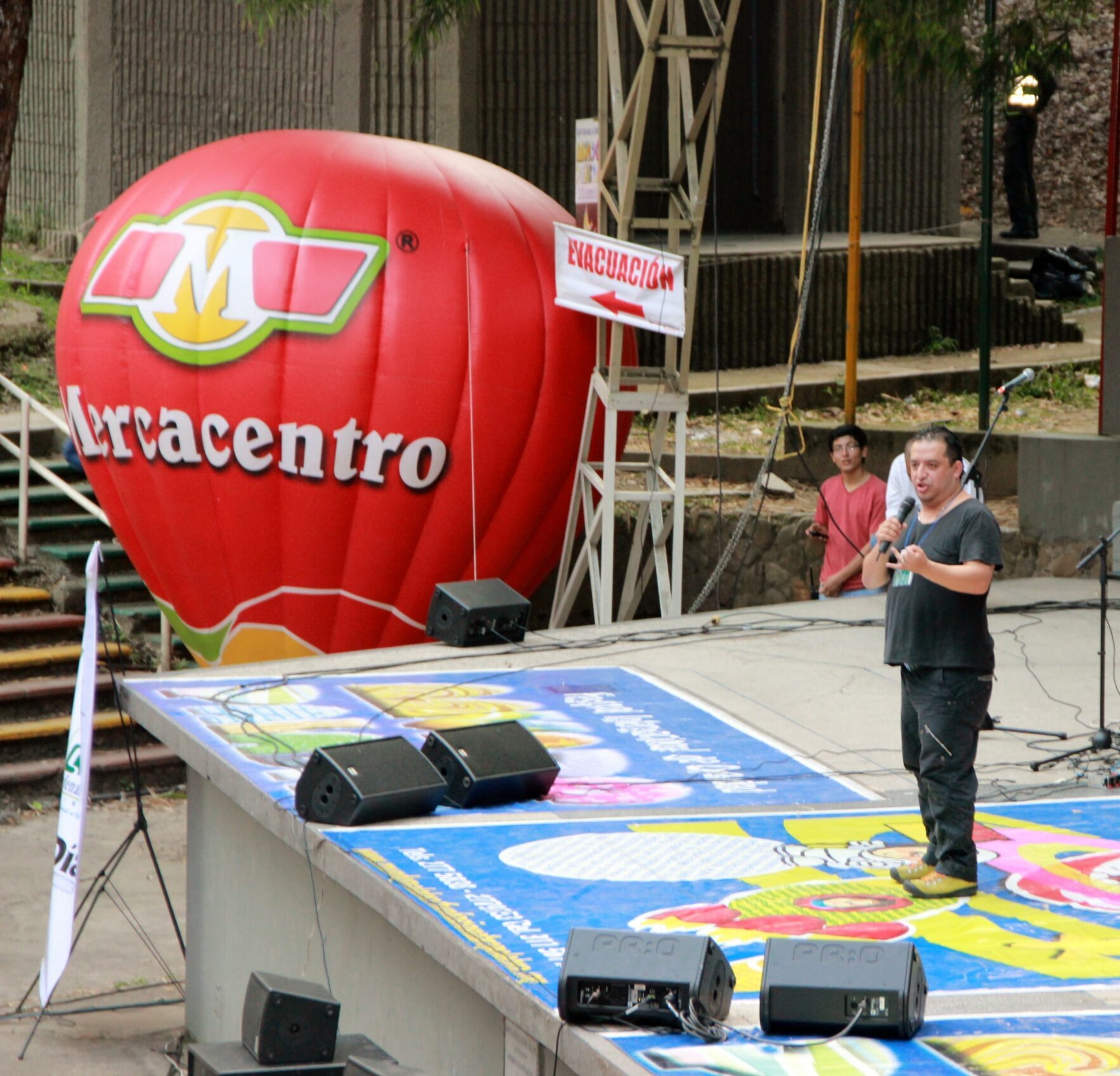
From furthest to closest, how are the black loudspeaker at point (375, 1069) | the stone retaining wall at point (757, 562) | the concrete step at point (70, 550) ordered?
the concrete step at point (70, 550)
the stone retaining wall at point (757, 562)
the black loudspeaker at point (375, 1069)

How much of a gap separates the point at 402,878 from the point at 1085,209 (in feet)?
68.3

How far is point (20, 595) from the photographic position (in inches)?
520

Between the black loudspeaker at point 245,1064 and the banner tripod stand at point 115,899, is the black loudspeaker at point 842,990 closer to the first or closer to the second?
the black loudspeaker at point 245,1064

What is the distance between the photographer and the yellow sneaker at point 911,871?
5.70 meters

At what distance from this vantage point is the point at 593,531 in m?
10.8

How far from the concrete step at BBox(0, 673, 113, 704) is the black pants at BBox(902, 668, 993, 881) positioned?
783 cm

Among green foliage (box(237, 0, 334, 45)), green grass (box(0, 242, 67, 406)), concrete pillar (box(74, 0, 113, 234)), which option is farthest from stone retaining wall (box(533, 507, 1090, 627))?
concrete pillar (box(74, 0, 113, 234))

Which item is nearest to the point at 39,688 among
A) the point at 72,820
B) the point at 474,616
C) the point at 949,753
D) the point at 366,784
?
the point at 474,616

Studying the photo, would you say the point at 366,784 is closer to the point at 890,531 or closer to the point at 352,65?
the point at 890,531

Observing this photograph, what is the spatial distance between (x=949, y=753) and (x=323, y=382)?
19.9 ft

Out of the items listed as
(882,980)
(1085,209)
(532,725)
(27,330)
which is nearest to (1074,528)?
(532,725)

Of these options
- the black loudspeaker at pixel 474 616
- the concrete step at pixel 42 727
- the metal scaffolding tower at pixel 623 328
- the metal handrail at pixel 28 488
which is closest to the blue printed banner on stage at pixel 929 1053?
the black loudspeaker at pixel 474 616

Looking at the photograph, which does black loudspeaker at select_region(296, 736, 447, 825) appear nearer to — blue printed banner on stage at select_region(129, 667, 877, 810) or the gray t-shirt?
blue printed banner on stage at select_region(129, 667, 877, 810)

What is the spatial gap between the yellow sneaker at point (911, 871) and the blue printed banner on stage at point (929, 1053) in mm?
1053
